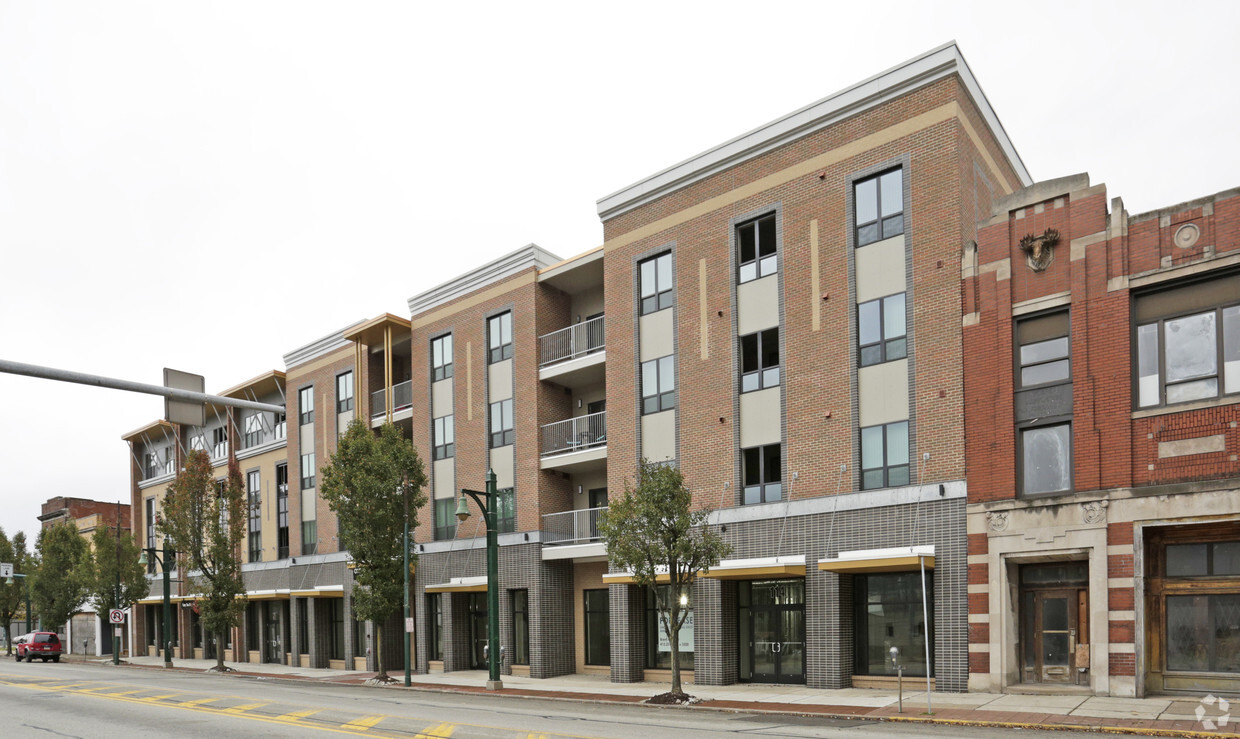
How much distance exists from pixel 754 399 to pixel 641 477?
478 centimetres

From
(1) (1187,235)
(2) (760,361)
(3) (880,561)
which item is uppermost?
(1) (1187,235)

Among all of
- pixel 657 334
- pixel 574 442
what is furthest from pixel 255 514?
pixel 657 334

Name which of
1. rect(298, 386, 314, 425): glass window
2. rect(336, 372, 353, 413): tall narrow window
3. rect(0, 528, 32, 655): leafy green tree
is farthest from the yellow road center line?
rect(0, 528, 32, 655): leafy green tree

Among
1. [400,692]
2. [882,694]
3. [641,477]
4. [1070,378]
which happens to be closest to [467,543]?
[400,692]

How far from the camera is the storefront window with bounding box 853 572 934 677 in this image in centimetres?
2323

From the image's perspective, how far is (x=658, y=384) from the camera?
29.9 metres

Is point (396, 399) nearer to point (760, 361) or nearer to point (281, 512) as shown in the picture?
point (281, 512)

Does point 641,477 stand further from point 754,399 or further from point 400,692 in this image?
point 400,692

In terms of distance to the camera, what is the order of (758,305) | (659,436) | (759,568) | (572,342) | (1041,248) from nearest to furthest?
(1041,248)
(759,568)
(758,305)
(659,436)
(572,342)

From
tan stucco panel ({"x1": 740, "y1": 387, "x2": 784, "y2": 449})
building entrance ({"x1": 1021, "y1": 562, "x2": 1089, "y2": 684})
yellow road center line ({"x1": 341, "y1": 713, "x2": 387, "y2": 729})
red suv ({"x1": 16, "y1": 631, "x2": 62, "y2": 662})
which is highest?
tan stucco panel ({"x1": 740, "y1": 387, "x2": 784, "y2": 449})

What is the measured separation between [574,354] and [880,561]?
560 inches

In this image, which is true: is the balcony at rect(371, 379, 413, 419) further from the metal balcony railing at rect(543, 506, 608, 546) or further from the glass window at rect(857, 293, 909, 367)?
the glass window at rect(857, 293, 909, 367)

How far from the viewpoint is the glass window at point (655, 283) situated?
30.0 metres

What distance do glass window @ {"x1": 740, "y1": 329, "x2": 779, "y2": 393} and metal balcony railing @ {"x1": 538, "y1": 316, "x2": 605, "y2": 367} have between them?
6672mm
